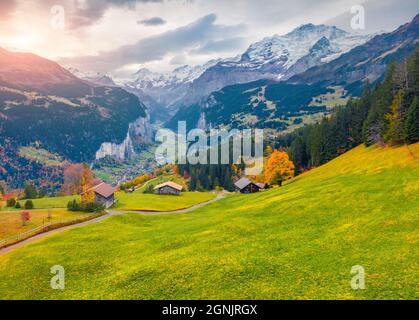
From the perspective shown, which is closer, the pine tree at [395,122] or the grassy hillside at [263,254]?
the grassy hillside at [263,254]

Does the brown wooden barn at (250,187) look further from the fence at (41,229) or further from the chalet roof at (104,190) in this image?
the fence at (41,229)

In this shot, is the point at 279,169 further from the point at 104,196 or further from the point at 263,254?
the point at 263,254

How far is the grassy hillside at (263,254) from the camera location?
88.9 feet

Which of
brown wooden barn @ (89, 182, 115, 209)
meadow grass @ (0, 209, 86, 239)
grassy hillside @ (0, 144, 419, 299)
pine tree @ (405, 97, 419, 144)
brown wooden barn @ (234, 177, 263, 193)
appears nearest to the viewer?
grassy hillside @ (0, 144, 419, 299)

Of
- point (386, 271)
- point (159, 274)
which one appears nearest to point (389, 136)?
point (386, 271)

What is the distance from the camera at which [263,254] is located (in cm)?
3453

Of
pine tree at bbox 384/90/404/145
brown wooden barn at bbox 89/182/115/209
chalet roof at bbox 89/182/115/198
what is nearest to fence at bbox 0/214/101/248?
brown wooden barn at bbox 89/182/115/209

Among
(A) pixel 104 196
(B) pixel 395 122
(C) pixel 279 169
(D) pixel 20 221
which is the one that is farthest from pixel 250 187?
(D) pixel 20 221

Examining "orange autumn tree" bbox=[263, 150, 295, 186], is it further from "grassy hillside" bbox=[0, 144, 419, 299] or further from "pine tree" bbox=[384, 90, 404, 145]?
"grassy hillside" bbox=[0, 144, 419, 299]

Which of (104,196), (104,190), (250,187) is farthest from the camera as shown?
(250,187)

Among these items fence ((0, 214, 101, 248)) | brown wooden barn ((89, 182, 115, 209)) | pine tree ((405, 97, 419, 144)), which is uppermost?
pine tree ((405, 97, 419, 144))

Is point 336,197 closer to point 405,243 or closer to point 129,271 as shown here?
point 405,243

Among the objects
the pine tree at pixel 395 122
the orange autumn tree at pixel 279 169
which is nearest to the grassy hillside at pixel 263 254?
the pine tree at pixel 395 122

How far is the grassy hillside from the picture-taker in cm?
2709
